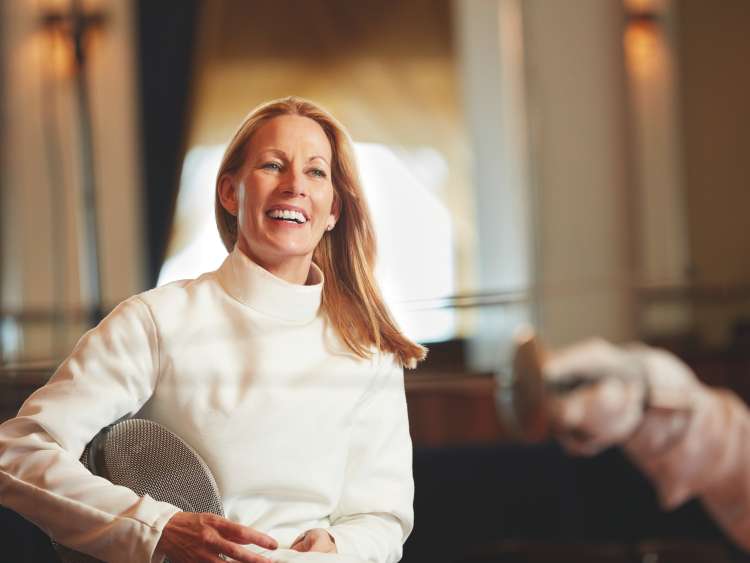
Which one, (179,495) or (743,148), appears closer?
(179,495)

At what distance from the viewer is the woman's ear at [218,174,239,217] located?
1.12 ft

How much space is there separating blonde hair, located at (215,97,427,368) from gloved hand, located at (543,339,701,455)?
72mm

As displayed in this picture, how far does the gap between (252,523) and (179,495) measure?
0.03 meters

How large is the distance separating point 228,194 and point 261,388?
79mm

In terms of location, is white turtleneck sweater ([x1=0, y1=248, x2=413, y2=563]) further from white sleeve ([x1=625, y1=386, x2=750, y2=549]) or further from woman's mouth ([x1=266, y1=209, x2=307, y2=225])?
white sleeve ([x1=625, y1=386, x2=750, y2=549])

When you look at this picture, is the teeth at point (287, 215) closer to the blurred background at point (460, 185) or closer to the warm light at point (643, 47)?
the blurred background at point (460, 185)

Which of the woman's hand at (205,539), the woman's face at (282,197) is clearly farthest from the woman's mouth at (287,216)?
the woman's hand at (205,539)

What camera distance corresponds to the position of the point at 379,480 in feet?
1.13

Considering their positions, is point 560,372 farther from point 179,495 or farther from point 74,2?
point 74,2

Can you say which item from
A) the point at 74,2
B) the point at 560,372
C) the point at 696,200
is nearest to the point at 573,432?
the point at 560,372

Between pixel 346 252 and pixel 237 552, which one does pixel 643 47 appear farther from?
pixel 237 552

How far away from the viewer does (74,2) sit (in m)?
0.40

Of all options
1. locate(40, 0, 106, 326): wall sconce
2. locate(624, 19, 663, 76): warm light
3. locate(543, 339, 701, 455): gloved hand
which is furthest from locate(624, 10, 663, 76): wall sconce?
locate(40, 0, 106, 326): wall sconce

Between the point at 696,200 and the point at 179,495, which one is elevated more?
the point at 696,200
